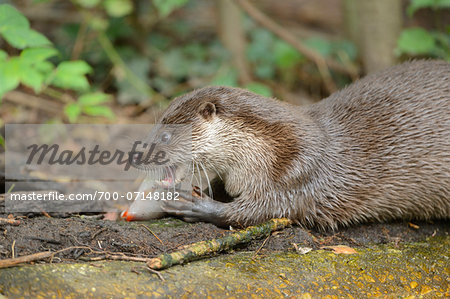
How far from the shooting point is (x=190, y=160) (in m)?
2.96

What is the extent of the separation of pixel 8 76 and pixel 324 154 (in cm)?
→ 206

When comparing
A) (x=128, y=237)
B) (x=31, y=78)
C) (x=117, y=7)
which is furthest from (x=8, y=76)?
(x=117, y=7)

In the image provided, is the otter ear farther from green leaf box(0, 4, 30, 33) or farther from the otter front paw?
green leaf box(0, 4, 30, 33)

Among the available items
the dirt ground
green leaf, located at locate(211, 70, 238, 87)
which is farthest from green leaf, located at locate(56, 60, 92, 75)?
green leaf, located at locate(211, 70, 238, 87)

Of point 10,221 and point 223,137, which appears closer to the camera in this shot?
point 10,221

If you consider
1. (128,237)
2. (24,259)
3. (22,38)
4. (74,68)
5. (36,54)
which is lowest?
(128,237)

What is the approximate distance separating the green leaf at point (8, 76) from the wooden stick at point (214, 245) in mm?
1665

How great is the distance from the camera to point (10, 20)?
3.18 metres

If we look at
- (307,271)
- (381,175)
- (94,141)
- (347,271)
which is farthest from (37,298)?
(94,141)

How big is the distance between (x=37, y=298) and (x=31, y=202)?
0.99m

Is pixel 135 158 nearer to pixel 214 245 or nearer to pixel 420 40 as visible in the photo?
pixel 214 245

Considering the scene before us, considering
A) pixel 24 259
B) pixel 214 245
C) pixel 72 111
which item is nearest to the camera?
pixel 24 259

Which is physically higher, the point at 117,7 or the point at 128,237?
the point at 117,7

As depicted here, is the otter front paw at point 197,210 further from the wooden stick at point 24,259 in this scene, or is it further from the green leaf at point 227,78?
the green leaf at point 227,78
